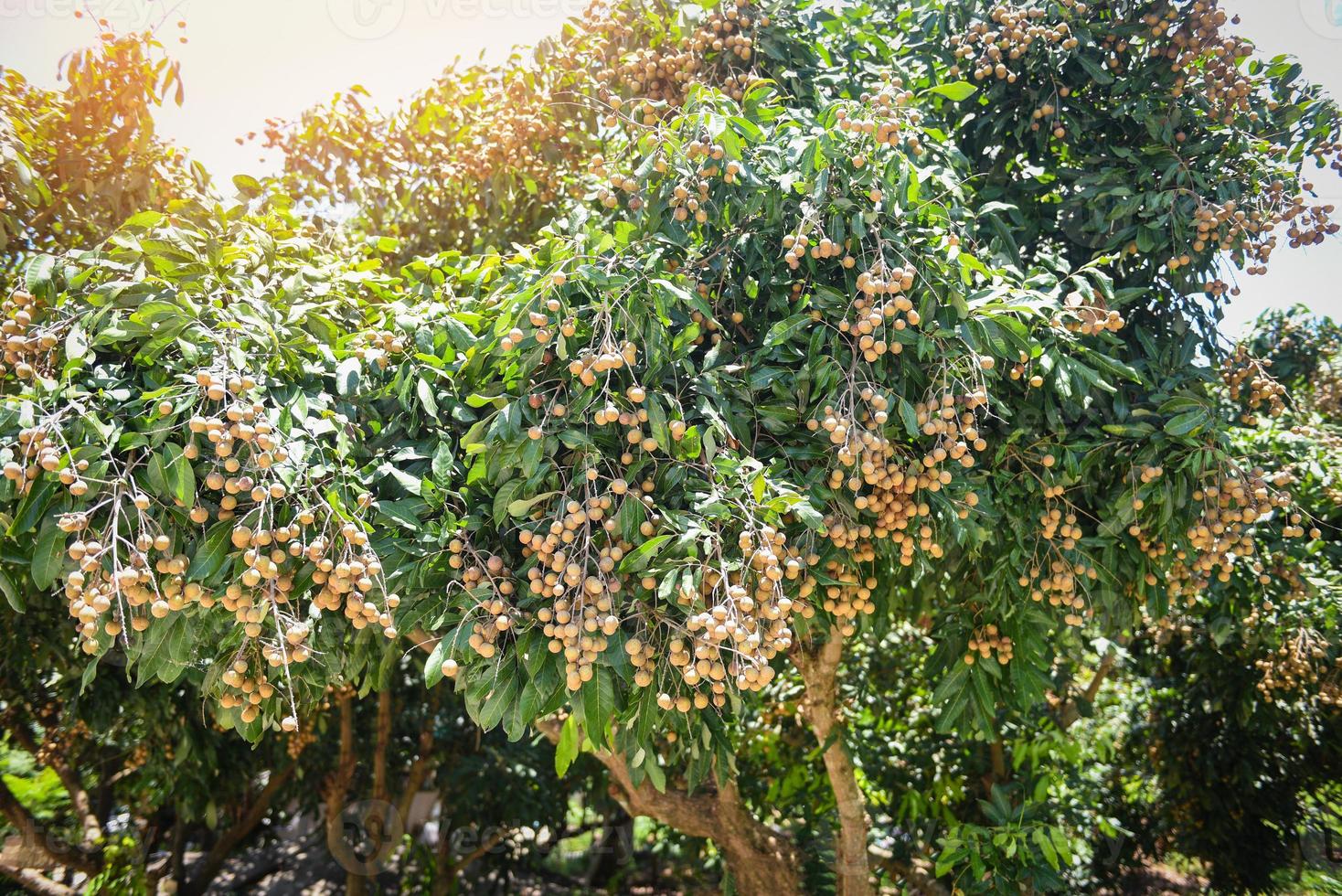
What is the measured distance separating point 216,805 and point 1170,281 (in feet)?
17.4

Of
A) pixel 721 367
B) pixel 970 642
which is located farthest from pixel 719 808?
pixel 721 367

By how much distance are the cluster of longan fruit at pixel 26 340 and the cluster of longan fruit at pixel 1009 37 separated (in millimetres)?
2673

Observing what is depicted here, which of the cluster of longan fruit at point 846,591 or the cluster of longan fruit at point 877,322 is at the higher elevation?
the cluster of longan fruit at point 877,322

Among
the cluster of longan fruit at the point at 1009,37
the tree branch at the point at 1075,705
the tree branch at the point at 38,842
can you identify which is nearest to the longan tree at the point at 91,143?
the cluster of longan fruit at the point at 1009,37

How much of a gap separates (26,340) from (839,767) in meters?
2.90

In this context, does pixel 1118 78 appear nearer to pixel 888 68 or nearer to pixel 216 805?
pixel 888 68

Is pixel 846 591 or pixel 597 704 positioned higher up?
pixel 846 591

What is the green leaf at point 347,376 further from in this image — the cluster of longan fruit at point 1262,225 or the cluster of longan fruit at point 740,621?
the cluster of longan fruit at point 1262,225

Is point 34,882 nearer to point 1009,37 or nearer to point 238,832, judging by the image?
point 238,832

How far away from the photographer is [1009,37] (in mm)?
2912

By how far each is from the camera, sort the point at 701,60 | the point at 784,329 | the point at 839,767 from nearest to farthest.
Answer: the point at 784,329 → the point at 701,60 → the point at 839,767

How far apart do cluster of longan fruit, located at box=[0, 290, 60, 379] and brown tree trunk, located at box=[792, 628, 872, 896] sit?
2.49 m

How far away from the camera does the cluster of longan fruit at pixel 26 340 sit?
6.84 ft

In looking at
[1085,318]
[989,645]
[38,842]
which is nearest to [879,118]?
[1085,318]
